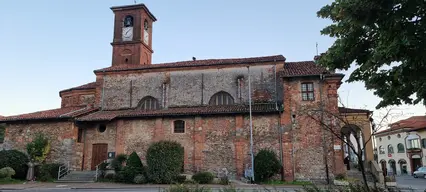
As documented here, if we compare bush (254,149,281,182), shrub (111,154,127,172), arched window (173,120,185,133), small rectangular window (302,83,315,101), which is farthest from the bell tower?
bush (254,149,281,182)

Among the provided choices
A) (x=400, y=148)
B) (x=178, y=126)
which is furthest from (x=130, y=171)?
(x=400, y=148)

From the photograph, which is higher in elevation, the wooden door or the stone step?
the wooden door

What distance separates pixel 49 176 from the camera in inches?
962

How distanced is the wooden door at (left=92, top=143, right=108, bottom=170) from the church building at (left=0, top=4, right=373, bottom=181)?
79mm

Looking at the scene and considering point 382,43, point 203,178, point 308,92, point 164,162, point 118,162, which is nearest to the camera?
point 382,43

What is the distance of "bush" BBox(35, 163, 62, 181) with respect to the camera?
80.0ft

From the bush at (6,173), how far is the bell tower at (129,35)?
1539 cm

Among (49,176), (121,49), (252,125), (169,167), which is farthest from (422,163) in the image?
(49,176)

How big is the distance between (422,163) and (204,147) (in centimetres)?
3428

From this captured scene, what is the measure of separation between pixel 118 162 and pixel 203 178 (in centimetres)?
651

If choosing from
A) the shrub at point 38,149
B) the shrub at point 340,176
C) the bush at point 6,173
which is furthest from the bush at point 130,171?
the shrub at point 340,176

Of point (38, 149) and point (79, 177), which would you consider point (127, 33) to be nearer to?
point (38, 149)

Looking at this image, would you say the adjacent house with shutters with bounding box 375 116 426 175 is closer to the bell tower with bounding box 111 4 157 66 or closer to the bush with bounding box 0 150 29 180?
the bell tower with bounding box 111 4 157 66

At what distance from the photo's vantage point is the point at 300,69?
2641 centimetres
